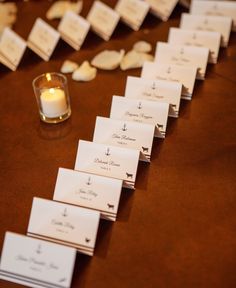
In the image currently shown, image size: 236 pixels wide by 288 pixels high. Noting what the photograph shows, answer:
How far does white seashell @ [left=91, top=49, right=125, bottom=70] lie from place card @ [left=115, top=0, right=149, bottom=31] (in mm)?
123

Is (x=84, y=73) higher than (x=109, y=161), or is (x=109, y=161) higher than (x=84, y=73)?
(x=84, y=73)

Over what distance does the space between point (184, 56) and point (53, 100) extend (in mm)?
334

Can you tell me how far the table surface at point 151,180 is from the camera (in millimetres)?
624

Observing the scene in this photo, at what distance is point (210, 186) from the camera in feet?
2.38

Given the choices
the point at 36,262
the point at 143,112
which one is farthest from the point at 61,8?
the point at 36,262

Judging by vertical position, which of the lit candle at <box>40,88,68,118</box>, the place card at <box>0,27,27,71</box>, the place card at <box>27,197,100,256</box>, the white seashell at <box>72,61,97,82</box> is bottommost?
the place card at <box>27,197,100,256</box>

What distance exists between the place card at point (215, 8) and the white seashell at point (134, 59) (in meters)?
0.21

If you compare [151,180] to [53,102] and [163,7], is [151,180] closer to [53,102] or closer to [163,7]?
[53,102]

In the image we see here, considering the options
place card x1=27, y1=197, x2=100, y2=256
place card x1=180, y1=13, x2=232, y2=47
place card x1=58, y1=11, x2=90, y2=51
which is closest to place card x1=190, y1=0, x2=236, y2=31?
place card x1=180, y1=13, x2=232, y2=47

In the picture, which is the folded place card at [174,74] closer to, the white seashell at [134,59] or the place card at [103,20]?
the white seashell at [134,59]

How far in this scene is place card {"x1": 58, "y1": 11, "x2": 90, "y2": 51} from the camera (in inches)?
42.3

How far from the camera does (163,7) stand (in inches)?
44.8

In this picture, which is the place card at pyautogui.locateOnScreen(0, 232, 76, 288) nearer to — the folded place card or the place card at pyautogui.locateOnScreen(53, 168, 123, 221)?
the place card at pyautogui.locateOnScreen(53, 168, 123, 221)

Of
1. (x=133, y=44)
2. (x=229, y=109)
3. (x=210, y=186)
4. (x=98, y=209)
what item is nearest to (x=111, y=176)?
(x=98, y=209)
